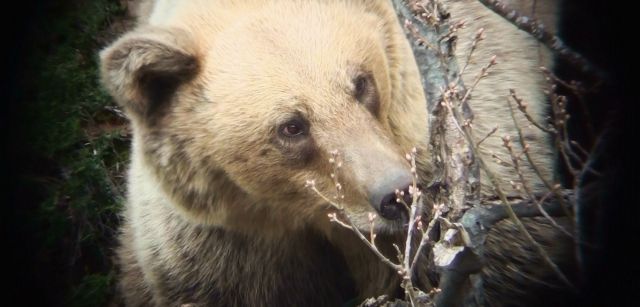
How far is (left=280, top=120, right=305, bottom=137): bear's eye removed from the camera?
405 cm

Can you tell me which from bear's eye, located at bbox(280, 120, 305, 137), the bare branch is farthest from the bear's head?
the bare branch

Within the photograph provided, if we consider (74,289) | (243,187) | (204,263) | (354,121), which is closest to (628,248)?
(354,121)

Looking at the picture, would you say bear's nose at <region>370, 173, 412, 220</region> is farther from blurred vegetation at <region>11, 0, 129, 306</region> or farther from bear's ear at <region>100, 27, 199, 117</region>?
blurred vegetation at <region>11, 0, 129, 306</region>

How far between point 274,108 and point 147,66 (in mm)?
637

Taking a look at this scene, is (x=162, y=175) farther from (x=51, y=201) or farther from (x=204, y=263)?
(x=51, y=201)

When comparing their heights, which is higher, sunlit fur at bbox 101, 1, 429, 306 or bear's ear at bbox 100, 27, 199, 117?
bear's ear at bbox 100, 27, 199, 117

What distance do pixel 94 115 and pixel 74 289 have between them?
1362 mm

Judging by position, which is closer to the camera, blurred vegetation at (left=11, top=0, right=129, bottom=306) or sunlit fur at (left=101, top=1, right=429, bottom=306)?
sunlit fur at (left=101, top=1, right=429, bottom=306)

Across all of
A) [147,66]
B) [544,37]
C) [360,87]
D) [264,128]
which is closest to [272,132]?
[264,128]

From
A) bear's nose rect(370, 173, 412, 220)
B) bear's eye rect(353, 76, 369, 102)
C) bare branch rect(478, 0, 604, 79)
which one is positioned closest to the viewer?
bear's nose rect(370, 173, 412, 220)

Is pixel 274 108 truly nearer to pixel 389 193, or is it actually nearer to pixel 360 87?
pixel 360 87

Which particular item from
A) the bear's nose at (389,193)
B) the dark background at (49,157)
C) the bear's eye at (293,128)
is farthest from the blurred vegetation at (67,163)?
the bear's nose at (389,193)

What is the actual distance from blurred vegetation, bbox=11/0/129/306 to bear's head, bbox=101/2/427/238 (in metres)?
1.61

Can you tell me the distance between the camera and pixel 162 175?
4.49 metres
